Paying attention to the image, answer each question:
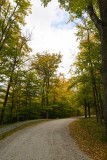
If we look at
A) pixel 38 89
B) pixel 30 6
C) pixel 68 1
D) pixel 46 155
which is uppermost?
pixel 30 6

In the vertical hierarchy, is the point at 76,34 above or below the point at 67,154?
above

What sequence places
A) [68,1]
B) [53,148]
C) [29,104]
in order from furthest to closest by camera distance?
[29,104]
[68,1]
[53,148]

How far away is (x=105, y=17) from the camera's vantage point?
11.6m

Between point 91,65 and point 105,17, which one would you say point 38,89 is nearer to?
point 91,65

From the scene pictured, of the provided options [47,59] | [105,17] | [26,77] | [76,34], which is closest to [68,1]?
[105,17]

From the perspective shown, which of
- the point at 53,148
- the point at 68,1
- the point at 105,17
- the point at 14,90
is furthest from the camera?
the point at 14,90

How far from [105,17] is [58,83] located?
2969cm

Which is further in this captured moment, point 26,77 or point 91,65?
point 26,77

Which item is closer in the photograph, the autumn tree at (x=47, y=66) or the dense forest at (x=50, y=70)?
the dense forest at (x=50, y=70)

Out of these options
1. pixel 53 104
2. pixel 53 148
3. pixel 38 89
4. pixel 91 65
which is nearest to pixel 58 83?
pixel 53 104

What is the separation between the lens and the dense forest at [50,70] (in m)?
12.8

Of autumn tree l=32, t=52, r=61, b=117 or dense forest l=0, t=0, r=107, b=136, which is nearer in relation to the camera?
dense forest l=0, t=0, r=107, b=136

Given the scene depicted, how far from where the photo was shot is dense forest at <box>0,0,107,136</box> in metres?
12.8

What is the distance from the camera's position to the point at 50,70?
39156 mm
